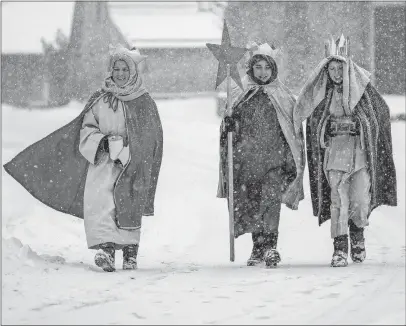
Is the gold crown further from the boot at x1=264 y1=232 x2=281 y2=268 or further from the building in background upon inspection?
the building in background

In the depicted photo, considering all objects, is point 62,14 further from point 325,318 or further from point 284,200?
point 325,318

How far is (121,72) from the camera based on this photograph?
1011 centimetres

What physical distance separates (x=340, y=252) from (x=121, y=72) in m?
2.58

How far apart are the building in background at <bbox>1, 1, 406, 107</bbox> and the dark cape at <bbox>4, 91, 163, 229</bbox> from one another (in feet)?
41.8

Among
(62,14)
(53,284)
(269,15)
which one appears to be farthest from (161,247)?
(62,14)

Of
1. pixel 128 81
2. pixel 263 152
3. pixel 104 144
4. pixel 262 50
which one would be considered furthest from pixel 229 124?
pixel 104 144

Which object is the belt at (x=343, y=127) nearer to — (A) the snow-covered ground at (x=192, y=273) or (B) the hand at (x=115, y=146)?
(A) the snow-covered ground at (x=192, y=273)

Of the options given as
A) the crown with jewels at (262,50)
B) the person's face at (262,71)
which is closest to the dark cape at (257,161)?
the person's face at (262,71)

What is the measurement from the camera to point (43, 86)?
29203 millimetres

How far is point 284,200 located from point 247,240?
9.73ft

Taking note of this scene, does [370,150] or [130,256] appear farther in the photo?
[370,150]

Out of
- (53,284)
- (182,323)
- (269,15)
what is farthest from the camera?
(269,15)

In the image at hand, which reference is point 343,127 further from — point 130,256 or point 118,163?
point 130,256

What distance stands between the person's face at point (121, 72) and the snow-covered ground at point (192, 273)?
174cm
